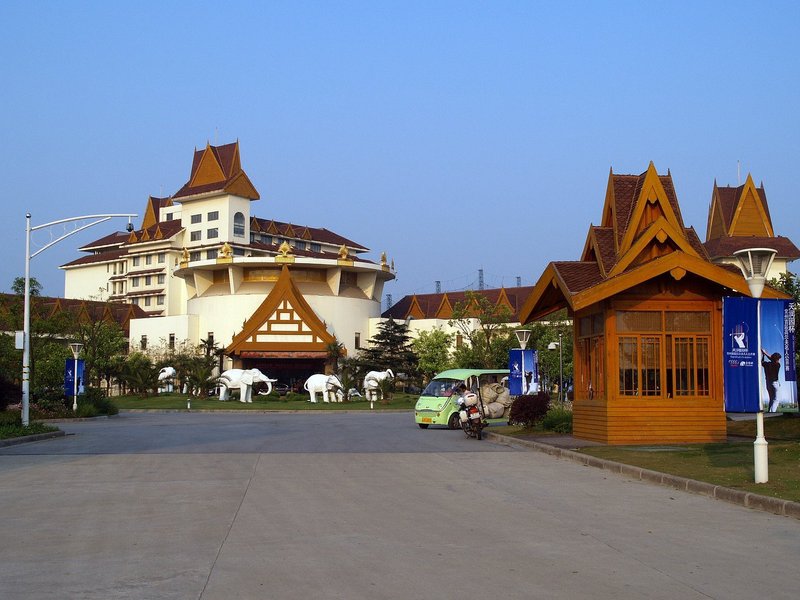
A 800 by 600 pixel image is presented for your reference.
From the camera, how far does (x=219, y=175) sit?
10669 centimetres

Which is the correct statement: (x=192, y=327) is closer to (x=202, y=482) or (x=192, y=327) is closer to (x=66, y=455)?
(x=66, y=455)

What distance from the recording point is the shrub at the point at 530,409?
25.8m

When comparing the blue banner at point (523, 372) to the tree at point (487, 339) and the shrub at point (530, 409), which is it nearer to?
the shrub at point (530, 409)

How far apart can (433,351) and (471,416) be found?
54.9m

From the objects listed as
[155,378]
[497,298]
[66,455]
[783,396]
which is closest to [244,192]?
[497,298]

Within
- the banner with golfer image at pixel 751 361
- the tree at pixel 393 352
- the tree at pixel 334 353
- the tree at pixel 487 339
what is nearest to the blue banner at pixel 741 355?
the banner with golfer image at pixel 751 361

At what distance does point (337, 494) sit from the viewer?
513 inches

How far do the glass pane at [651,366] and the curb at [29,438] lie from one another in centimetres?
1566

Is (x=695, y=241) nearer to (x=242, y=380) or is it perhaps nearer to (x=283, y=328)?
(x=242, y=380)

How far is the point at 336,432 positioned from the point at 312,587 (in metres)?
22.3

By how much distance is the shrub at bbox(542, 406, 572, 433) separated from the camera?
81.9 feet

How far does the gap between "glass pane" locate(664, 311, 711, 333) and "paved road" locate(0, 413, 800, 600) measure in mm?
5208

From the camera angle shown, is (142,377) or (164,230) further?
(164,230)

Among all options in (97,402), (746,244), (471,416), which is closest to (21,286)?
(97,402)
